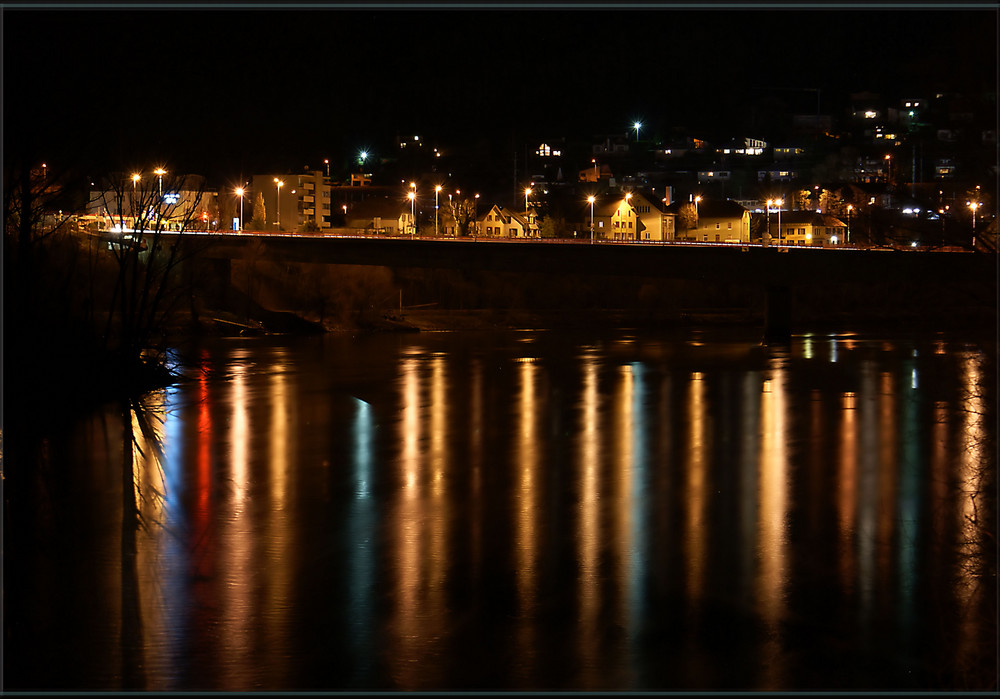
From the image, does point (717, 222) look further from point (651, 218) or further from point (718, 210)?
point (651, 218)

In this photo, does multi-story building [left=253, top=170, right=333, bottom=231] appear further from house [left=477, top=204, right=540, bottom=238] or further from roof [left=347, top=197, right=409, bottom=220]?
house [left=477, top=204, right=540, bottom=238]

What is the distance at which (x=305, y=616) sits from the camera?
28.1 feet

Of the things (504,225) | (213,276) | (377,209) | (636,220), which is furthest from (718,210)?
(213,276)

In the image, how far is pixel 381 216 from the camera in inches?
2795

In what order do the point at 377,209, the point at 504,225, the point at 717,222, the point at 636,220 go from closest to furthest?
the point at 636,220
the point at 717,222
the point at 377,209
the point at 504,225

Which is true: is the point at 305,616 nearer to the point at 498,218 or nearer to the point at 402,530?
the point at 402,530

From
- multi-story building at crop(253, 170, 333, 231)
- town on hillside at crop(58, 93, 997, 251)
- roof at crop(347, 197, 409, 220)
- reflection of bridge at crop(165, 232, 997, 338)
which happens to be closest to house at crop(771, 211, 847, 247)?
town on hillside at crop(58, 93, 997, 251)

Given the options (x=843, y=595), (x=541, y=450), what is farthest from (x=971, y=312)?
(x=843, y=595)

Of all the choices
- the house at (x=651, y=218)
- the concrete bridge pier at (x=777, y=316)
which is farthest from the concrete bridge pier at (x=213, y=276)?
the house at (x=651, y=218)

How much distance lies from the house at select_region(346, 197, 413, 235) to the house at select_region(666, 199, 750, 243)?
20.3m

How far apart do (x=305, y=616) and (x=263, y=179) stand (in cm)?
6586

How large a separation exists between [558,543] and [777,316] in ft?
94.3

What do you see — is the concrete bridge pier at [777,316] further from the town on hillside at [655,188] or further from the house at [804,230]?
the house at [804,230]

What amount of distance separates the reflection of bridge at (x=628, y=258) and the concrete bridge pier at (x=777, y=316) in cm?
4
